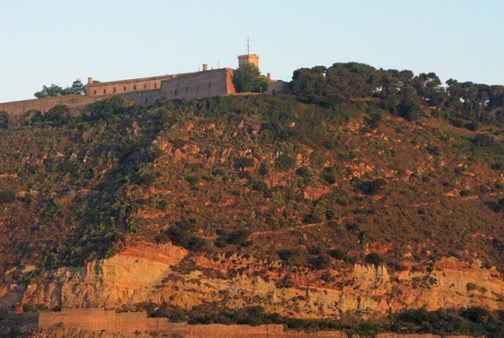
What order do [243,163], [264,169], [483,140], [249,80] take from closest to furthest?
1. [264,169]
2. [243,163]
3. [483,140]
4. [249,80]

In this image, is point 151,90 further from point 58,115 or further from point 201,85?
point 58,115

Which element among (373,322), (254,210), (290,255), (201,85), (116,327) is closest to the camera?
(116,327)

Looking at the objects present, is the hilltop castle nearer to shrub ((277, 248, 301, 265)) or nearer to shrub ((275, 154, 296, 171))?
shrub ((275, 154, 296, 171))

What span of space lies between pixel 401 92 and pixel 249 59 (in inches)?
425

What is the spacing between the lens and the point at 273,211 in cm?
7169

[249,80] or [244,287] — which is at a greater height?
[249,80]

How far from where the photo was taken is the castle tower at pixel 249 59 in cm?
8862

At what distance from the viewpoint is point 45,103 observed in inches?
3610

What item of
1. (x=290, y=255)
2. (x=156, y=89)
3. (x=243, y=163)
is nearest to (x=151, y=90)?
(x=156, y=89)

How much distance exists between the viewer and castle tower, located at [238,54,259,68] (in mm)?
88625

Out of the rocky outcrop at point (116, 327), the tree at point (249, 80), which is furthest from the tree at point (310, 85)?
the rocky outcrop at point (116, 327)

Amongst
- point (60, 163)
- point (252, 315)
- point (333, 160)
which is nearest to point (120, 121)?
point (60, 163)

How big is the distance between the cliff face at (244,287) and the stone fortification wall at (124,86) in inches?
1028

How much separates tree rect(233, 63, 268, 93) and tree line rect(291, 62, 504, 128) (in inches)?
106
